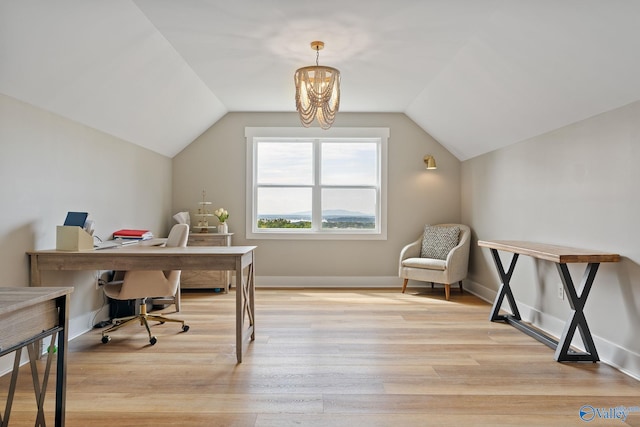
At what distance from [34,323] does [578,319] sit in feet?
10.5

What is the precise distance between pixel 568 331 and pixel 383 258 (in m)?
3.00

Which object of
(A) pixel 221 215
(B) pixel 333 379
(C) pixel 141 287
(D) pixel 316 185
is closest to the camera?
(B) pixel 333 379

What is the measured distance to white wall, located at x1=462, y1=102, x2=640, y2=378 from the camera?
2713 mm

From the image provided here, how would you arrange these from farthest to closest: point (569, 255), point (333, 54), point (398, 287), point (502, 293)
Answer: point (398, 287) → point (502, 293) → point (333, 54) → point (569, 255)

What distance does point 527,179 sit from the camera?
4.00 meters

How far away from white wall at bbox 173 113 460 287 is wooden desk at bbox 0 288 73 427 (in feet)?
13.1

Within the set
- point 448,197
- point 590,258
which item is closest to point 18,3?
point 590,258

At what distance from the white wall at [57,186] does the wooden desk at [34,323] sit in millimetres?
1332

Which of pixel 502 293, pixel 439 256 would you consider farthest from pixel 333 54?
pixel 439 256

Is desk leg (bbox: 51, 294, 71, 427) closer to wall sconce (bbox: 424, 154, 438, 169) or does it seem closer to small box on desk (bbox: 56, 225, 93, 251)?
small box on desk (bbox: 56, 225, 93, 251)

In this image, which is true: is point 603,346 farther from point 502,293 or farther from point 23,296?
point 23,296

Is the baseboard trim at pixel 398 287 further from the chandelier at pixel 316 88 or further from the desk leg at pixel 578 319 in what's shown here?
the chandelier at pixel 316 88

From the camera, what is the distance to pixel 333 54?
362 centimetres

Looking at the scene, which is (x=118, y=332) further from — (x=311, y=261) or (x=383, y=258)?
(x=383, y=258)
